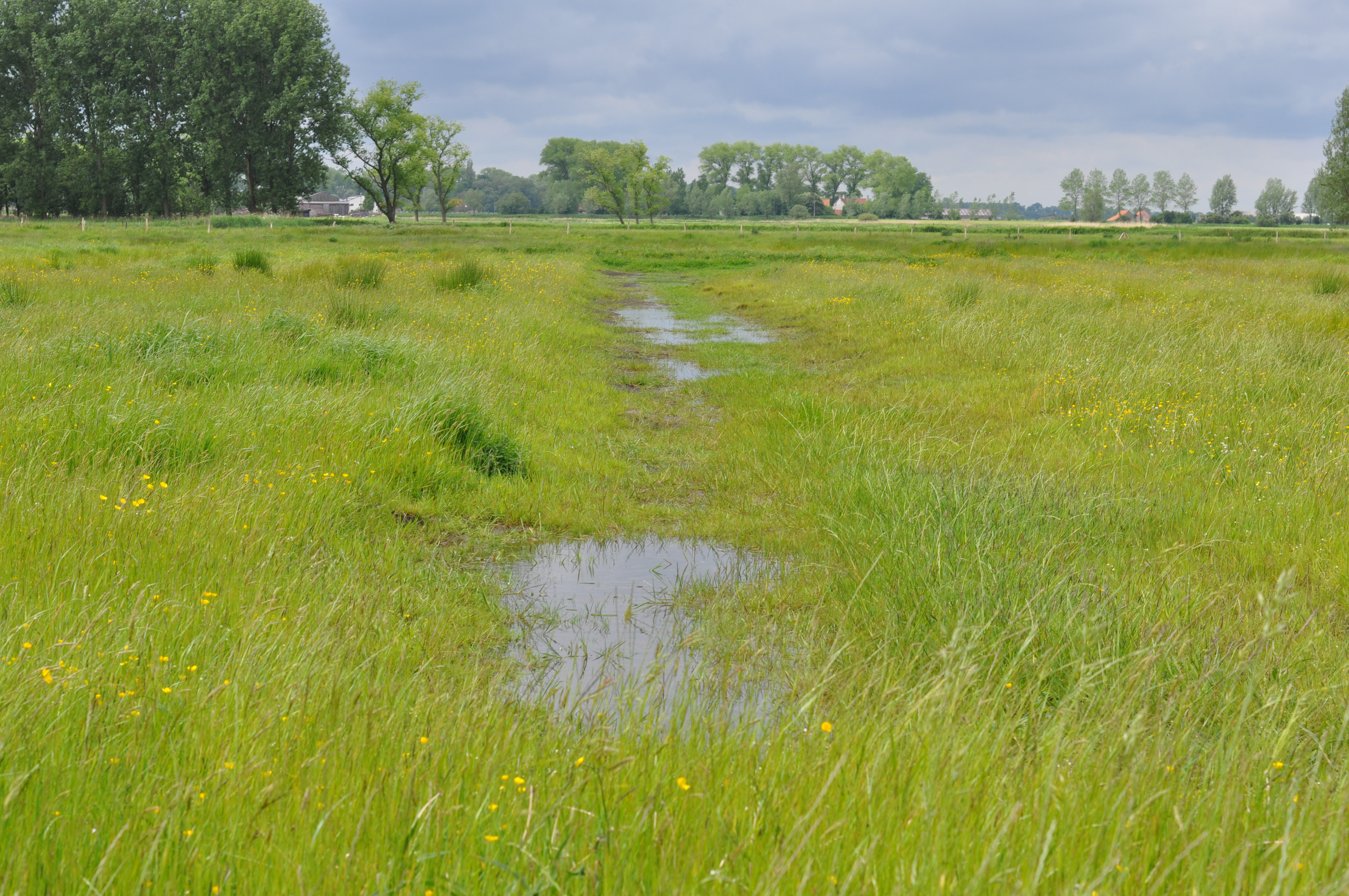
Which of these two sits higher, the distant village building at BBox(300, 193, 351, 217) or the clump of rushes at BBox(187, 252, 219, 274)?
the distant village building at BBox(300, 193, 351, 217)

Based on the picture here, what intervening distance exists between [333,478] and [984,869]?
16.4 feet

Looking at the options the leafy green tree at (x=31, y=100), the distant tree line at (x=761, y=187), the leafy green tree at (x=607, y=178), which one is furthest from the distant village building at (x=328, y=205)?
the leafy green tree at (x=31, y=100)

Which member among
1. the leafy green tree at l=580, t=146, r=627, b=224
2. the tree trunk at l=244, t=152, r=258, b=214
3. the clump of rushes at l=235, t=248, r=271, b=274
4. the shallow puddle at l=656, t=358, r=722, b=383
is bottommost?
the shallow puddle at l=656, t=358, r=722, b=383

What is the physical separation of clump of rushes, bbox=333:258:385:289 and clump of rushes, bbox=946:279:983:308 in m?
11.5

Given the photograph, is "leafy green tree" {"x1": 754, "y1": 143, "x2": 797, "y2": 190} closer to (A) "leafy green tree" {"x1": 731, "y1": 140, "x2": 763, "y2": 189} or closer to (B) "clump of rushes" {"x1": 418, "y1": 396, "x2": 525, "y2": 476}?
(A) "leafy green tree" {"x1": 731, "y1": 140, "x2": 763, "y2": 189}

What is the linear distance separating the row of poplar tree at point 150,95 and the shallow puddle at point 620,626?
65504mm

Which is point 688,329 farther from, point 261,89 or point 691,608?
point 261,89

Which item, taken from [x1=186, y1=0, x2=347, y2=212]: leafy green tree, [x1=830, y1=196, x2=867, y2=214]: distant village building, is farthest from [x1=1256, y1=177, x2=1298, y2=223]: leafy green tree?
[x1=186, y1=0, x2=347, y2=212]: leafy green tree

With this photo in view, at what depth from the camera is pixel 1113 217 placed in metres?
168

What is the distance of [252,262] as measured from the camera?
19422mm

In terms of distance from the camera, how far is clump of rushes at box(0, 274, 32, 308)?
11.9m

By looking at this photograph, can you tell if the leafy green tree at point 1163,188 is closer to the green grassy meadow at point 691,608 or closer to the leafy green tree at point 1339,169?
the leafy green tree at point 1339,169

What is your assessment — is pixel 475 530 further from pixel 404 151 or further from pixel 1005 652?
pixel 404 151

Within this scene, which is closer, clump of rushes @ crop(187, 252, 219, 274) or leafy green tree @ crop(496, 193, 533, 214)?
clump of rushes @ crop(187, 252, 219, 274)
